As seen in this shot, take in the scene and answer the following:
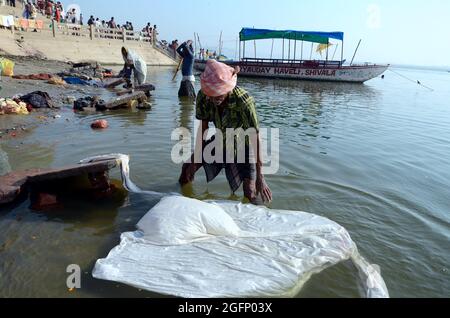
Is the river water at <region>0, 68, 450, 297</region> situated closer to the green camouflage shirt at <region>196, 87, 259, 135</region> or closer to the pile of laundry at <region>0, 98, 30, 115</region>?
the pile of laundry at <region>0, 98, 30, 115</region>

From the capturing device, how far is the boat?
80.7 feet

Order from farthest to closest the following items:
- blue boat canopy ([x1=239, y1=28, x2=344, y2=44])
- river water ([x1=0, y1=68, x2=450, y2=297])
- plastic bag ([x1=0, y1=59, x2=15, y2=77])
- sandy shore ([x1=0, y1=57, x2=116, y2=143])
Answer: blue boat canopy ([x1=239, y1=28, x2=344, y2=44])
plastic bag ([x1=0, y1=59, x2=15, y2=77])
sandy shore ([x1=0, y1=57, x2=116, y2=143])
river water ([x1=0, y1=68, x2=450, y2=297])

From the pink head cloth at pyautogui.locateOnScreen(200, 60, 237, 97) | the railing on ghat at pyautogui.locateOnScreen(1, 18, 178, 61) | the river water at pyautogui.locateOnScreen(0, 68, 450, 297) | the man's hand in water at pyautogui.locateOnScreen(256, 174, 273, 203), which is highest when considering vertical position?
the railing on ghat at pyautogui.locateOnScreen(1, 18, 178, 61)

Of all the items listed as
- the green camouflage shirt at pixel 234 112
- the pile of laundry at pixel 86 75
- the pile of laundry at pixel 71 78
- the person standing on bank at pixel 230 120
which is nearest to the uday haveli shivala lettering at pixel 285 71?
the pile of laundry at pixel 86 75

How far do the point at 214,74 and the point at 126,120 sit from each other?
5576 millimetres

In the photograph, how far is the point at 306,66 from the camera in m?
25.2

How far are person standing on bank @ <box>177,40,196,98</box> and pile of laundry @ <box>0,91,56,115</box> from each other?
425cm

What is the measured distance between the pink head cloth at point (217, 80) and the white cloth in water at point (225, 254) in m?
1.10

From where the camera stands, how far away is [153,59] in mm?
29969

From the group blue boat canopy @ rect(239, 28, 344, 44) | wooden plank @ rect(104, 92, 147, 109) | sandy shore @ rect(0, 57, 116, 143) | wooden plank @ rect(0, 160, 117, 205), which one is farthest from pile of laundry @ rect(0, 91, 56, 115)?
blue boat canopy @ rect(239, 28, 344, 44)

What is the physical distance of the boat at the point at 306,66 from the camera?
24594 millimetres

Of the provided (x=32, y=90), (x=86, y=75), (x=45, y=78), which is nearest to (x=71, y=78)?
(x=45, y=78)

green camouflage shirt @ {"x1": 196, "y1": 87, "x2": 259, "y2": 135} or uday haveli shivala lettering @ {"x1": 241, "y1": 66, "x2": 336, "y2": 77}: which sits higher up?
uday haveli shivala lettering @ {"x1": 241, "y1": 66, "x2": 336, "y2": 77}

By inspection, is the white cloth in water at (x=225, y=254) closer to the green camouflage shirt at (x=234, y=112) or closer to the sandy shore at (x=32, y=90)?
the green camouflage shirt at (x=234, y=112)
